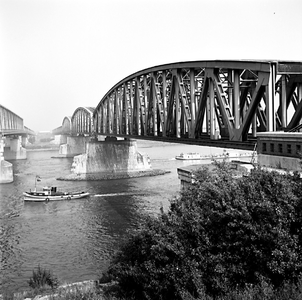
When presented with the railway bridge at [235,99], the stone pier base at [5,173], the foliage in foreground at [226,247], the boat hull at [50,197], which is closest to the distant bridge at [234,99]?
the railway bridge at [235,99]

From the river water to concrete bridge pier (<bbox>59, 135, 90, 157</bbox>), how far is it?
7025 centimetres

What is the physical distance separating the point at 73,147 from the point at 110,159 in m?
61.3

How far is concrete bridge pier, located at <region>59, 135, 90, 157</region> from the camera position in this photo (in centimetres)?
14375

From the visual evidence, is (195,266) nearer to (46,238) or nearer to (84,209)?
(46,238)

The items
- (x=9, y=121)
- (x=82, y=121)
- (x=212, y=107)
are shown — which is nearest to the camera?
(x=212, y=107)

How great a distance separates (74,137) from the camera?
148 m

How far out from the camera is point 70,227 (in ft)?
139

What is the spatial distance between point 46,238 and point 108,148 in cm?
5122

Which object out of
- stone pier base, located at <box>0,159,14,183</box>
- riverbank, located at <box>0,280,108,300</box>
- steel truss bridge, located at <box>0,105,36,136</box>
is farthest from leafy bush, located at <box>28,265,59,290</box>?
steel truss bridge, located at <box>0,105,36,136</box>

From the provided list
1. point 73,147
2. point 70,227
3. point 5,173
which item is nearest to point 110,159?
point 5,173

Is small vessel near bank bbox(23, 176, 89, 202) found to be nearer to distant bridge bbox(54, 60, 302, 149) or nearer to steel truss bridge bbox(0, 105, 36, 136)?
distant bridge bbox(54, 60, 302, 149)

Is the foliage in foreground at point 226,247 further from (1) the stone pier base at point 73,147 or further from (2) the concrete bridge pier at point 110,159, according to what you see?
(1) the stone pier base at point 73,147

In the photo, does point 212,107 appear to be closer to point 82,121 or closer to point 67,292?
point 67,292

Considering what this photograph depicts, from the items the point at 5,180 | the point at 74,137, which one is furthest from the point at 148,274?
the point at 74,137
